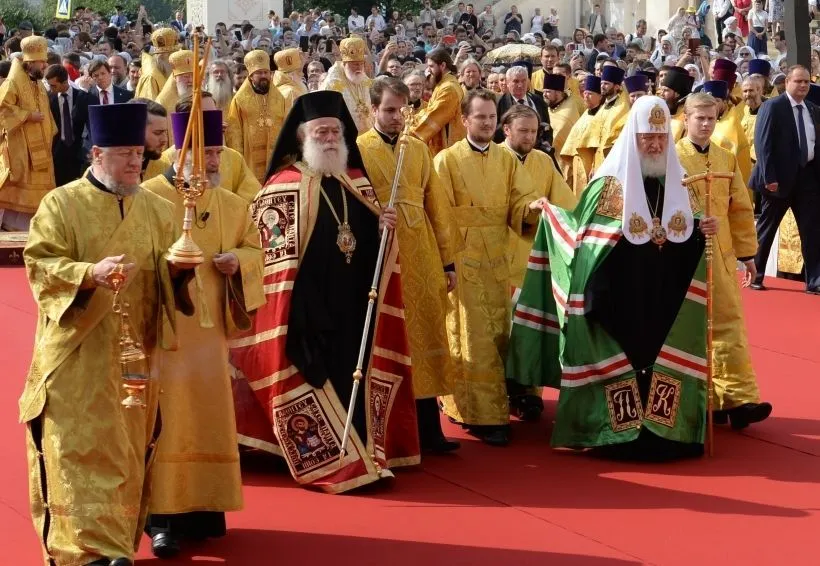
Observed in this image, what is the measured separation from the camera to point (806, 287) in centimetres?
1303

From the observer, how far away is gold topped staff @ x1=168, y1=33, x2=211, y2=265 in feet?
17.0

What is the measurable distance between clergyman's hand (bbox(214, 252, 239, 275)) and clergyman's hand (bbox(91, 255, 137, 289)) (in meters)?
0.84

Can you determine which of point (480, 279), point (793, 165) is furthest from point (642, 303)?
point (793, 165)

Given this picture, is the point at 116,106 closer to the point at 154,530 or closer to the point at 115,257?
the point at 115,257

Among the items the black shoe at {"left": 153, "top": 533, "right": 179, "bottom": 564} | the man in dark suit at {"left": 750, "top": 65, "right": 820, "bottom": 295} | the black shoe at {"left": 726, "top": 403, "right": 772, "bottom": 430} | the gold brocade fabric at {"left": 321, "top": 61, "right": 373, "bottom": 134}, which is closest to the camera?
the black shoe at {"left": 153, "top": 533, "right": 179, "bottom": 564}

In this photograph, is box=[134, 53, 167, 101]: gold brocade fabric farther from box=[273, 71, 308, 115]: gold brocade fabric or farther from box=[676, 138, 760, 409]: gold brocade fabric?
box=[676, 138, 760, 409]: gold brocade fabric

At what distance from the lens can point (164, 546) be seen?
5.80 metres

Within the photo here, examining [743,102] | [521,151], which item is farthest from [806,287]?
[521,151]

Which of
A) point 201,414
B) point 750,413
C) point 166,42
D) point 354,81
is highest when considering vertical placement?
point 166,42

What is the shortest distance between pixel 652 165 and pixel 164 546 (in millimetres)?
3265

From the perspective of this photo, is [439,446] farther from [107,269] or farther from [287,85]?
[287,85]

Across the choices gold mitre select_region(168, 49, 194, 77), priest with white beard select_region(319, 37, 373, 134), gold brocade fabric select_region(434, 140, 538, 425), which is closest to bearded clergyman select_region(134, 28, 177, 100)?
gold mitre select_region(168, 49, 194, 77)

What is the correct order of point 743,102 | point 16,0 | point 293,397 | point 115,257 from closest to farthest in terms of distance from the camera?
point 115,257 < point 293,397 < point 743,102 < point 16,0

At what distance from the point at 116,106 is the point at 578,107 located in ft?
38.8
